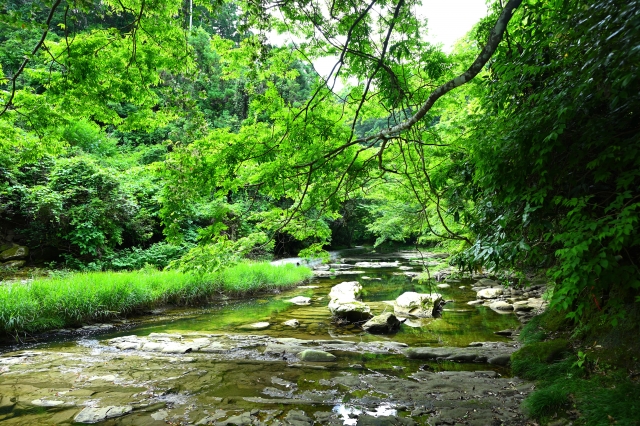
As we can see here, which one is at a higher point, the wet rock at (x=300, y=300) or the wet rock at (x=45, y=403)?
the wet rock at (x=45, y=403)

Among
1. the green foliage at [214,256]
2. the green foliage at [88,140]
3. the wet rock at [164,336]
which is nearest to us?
the green foliage at [214,256]

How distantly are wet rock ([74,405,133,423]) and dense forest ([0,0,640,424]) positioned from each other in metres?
2.49

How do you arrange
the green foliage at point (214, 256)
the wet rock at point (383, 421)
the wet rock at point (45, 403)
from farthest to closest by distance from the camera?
the green foliage at point (214, 256), the wet rock at point (45, 403), the wet rock at point (383, 421)

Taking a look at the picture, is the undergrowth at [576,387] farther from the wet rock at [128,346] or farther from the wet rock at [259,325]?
the wet rock at [128,346]

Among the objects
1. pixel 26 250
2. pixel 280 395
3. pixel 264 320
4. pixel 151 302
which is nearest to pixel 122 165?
pixel 26 250

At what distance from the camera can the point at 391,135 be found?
4656mm

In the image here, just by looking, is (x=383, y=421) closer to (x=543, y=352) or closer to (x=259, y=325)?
(x=543, y=352)

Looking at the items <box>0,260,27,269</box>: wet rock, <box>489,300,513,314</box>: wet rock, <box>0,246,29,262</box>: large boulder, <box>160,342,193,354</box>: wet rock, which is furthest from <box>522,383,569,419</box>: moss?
<box>0,246,29,262</box>: large boulder

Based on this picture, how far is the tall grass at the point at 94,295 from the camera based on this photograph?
7730 mm

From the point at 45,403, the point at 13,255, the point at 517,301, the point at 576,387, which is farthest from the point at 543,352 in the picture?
the point at 13,255

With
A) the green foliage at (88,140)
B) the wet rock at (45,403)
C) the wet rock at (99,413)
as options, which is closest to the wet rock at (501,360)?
the wet rock at (99,413)

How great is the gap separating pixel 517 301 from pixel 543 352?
21.0 feet

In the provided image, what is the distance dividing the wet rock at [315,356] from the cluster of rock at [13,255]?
41.9 ft

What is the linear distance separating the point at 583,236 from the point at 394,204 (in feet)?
47.0
